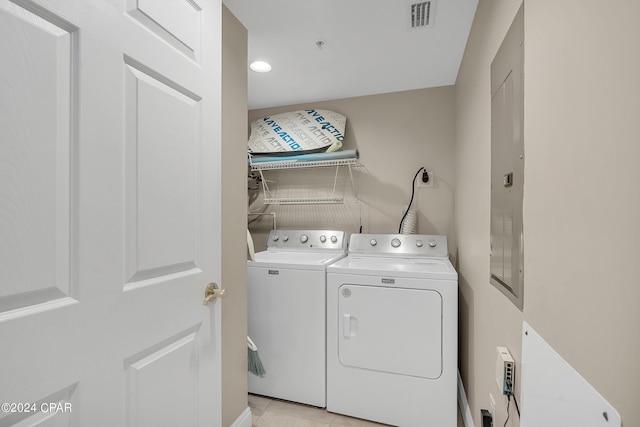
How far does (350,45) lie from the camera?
1892 millimetres

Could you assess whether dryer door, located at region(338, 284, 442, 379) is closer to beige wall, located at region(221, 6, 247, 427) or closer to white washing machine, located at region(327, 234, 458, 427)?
white washing machine, located at region(327, 234, 458, 427)

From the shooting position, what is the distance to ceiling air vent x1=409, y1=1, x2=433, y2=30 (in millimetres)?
1540

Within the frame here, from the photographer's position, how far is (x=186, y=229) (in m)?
0.98

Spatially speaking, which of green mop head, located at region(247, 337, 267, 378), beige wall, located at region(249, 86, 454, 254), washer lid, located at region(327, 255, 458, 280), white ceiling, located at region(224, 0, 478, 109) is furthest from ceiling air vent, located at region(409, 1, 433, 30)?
green mop head, located at region(247, 337, 267, 378)

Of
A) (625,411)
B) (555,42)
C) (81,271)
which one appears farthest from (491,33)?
(81,271)

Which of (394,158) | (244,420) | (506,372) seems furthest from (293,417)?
(394,158)

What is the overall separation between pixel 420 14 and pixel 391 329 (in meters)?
1.78

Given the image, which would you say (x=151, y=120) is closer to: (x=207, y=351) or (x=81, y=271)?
(x=81, y=271)

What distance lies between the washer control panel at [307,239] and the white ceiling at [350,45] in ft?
4.09

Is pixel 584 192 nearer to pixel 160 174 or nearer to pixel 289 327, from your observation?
pixel 160 174

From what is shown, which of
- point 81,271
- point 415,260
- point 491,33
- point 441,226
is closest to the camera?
point 81,271

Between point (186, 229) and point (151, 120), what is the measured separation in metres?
0.35

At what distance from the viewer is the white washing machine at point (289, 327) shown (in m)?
1.92

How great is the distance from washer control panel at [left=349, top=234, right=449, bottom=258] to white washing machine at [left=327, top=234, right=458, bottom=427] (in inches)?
16.7
